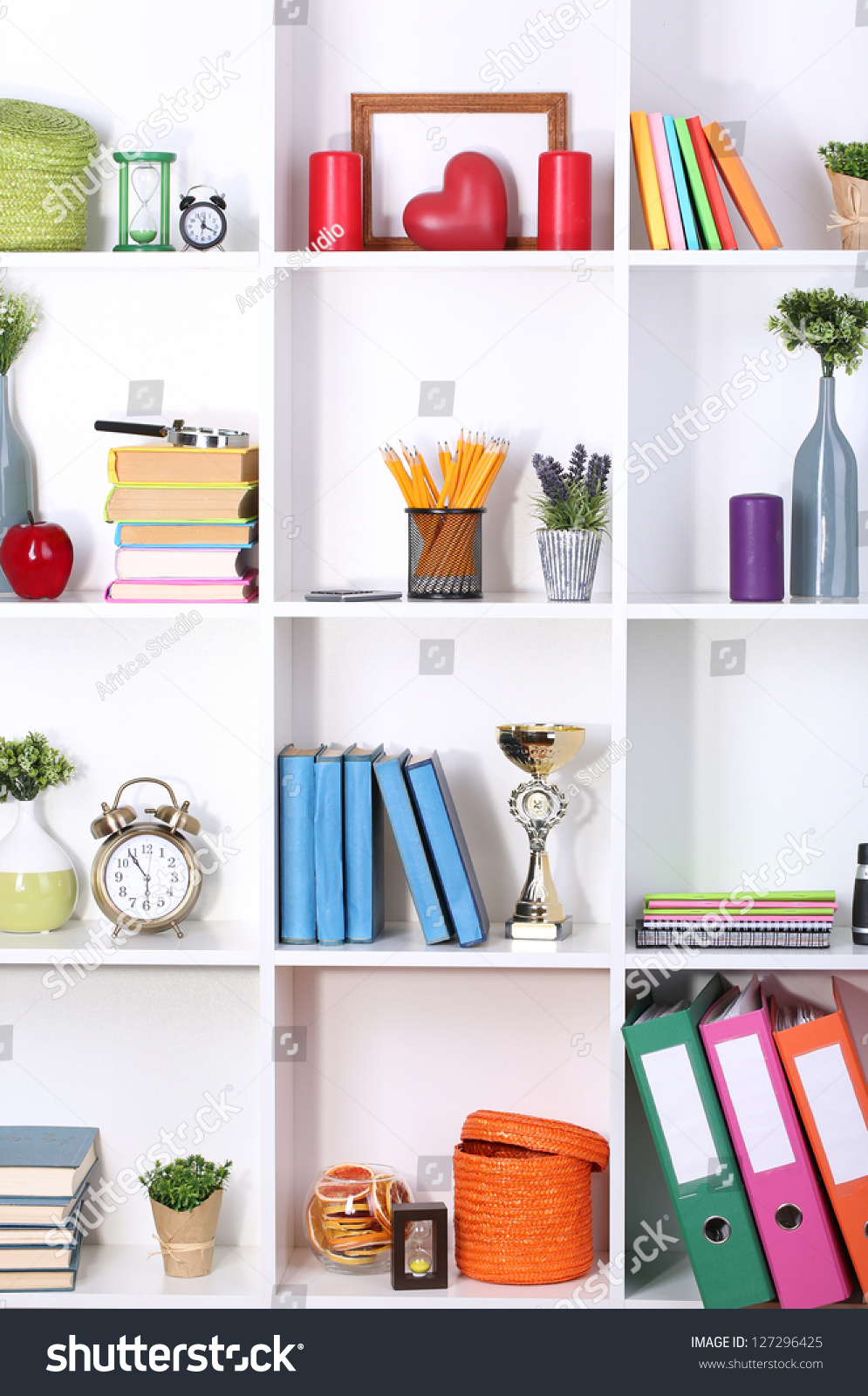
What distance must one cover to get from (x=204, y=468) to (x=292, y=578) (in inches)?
8.9

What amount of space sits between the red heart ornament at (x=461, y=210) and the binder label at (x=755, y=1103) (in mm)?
1044

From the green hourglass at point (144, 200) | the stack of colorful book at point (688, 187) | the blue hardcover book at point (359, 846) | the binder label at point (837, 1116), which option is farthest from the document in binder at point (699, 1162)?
the green hourglass at point (144, 200)

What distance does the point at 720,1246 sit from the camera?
1.56 metres

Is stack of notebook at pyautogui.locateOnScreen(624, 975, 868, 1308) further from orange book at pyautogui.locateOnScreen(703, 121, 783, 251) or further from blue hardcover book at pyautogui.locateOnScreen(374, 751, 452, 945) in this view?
orange book at pyautogui.locateOnScreen(703, 121, 783, 251)

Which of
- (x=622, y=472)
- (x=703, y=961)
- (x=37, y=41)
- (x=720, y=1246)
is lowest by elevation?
(x=720, y=1246)

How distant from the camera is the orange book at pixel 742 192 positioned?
5.29 ft

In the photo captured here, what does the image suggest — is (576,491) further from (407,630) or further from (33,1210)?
(33,1210)

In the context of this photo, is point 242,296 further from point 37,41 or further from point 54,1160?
point 54,1160
